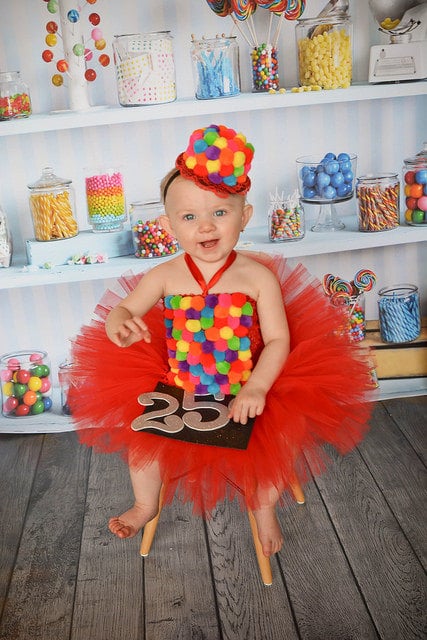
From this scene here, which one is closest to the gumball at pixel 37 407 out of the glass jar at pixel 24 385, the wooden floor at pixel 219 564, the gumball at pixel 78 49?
the glass jar at pixel 24 385

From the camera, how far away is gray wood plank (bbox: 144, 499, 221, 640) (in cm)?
158

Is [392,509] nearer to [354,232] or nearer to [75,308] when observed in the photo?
[354,232]

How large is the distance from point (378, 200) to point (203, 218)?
3.15 ft

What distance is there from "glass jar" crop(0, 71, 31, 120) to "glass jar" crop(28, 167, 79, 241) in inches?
6.8

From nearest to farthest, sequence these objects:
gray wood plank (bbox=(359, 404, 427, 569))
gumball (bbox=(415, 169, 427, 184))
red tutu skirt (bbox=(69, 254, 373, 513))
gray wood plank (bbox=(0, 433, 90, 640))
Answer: red tutu skirt (bbox=(69, 254, 373, 513)) < gray wood plank (bbox=(0, 433, 90, 640)) < gray wood plank (bbox=(359, 404, 427, 569)) < gumball (bbox=(415, 169, 427, 184))

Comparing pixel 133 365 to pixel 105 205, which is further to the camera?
pixel 105 205

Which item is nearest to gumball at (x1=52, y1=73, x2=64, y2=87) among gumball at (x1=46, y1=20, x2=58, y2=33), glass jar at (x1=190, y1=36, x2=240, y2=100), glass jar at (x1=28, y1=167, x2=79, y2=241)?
gumball at (x1=46, y1=20, x2=58, y2=33)

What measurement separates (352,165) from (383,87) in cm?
23

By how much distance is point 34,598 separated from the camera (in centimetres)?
170

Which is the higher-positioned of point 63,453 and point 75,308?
point 75,308

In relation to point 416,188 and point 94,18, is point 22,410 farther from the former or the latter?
point 416,188

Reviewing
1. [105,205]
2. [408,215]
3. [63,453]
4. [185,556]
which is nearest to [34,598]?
[185,556]

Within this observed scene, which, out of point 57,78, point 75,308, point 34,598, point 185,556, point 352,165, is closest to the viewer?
point 34,598

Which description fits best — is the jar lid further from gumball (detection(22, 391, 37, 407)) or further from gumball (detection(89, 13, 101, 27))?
gumball (detection(22, 391, 37, 407))
